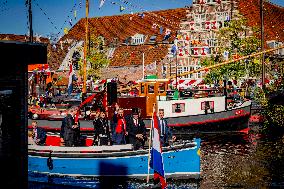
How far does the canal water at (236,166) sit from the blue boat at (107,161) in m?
0.37

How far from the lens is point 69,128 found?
14844 mm

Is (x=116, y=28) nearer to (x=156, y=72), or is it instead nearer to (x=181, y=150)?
(x=156, y=72)

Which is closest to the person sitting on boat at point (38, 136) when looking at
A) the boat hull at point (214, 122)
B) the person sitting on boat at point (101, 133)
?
the person sitting on boat at point (101, 133)

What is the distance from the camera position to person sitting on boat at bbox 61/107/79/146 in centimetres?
1475

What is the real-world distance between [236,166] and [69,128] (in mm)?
7254

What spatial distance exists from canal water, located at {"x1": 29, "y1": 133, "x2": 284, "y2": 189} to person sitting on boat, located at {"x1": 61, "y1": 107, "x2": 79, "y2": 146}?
1369mm

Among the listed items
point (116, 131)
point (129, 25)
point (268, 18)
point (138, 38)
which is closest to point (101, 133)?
point (116, 131)

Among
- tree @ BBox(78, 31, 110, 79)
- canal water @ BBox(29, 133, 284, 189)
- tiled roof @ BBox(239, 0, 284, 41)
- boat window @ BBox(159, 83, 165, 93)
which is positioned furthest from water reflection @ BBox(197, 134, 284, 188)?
tiled roof @ BBox(239, 0, 284, 41)

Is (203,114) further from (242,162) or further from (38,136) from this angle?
(38,136)

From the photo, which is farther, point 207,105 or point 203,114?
point 207,105

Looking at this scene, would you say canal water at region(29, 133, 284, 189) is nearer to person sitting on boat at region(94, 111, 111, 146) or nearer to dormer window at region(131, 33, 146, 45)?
person sitting on boat at region(94, 111, 111, 146)

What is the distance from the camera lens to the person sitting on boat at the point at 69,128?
14.8 meters

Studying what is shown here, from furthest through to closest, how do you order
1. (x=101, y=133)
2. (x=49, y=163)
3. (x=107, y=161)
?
1. (x=101, y=133)
2. (x=49, y=163)
3. (x=107, y=161)

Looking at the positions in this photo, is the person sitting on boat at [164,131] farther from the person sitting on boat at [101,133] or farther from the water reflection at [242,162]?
the person sitting on boat at [101,133]
